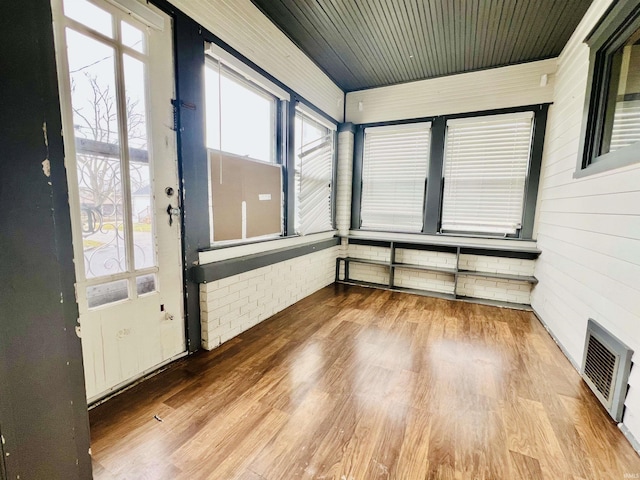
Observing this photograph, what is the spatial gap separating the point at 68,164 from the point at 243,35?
196 centimetres

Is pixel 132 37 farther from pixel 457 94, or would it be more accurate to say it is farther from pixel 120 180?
pixel 457 94

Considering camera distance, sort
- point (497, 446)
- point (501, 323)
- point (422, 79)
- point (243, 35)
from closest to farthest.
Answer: point (497, 446)
point (243, 35)
point (501, 323)
point (422, 79)

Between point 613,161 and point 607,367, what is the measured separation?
1.40 metres

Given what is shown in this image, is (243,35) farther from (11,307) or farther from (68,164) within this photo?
(11,307)

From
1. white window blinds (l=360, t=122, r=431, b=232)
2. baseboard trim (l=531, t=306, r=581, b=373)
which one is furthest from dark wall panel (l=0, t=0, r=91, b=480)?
white window blinds (l=360, t=122, r=431, b=232)

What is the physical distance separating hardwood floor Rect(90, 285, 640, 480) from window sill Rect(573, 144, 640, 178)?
161 cm

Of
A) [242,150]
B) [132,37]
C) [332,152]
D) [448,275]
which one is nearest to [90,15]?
[132,37]

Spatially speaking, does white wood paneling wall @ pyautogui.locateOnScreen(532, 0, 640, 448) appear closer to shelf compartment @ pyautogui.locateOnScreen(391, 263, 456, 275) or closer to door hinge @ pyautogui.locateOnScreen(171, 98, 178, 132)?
shelf compartment @ pyautogui.locateOnScreen(391, 263, 456, 275)

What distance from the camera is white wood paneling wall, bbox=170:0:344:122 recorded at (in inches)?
90.1

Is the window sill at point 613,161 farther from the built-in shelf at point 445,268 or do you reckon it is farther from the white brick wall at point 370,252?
Result: the white brick wall at point 370,252

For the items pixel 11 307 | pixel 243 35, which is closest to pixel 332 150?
pixel 243 35

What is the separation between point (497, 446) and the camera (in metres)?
1.53

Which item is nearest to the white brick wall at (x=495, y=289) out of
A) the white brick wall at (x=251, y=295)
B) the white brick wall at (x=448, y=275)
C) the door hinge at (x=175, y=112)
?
the white brick wall at (x=448, y=275)

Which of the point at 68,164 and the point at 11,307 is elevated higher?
the point at 68,164
